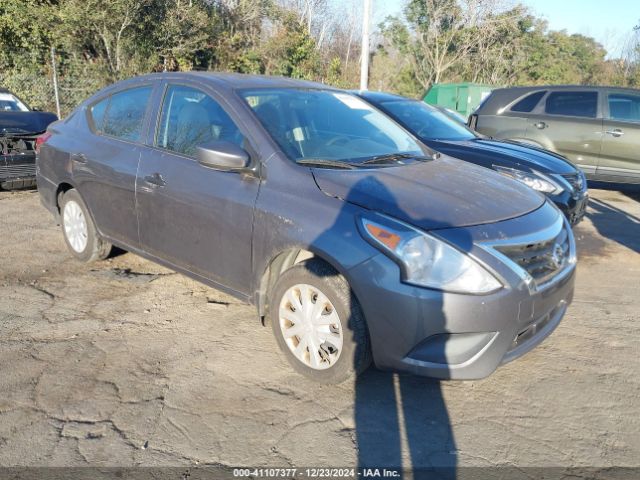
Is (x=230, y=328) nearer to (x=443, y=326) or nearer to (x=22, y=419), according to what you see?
(x=22, y=419)

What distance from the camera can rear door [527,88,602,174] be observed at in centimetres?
852

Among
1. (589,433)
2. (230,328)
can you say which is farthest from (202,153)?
(589,433)

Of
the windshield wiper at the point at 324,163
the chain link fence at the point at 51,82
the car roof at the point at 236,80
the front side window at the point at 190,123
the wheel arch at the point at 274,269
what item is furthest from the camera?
the chain link fence at the point at 51,82

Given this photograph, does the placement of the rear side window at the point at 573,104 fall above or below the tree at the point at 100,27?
below

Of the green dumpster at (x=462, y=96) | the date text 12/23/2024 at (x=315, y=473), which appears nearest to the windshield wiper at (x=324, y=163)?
the date text 12/23/2024 at (x=315, y=473)

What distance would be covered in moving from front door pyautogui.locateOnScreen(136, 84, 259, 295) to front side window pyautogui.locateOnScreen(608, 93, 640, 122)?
7352 millimetres

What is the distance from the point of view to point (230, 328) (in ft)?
12.3

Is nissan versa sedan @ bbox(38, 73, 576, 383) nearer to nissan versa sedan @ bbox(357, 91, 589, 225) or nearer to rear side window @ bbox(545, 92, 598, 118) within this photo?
nissan versa sedan @ bbox(357, 91, 589, 225)

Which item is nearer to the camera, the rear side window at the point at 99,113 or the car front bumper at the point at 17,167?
the rear side window at the point at 99,113

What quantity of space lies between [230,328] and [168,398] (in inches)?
34.9

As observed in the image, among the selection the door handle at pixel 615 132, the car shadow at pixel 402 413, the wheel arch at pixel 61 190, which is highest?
the door handle at pixel 615 132

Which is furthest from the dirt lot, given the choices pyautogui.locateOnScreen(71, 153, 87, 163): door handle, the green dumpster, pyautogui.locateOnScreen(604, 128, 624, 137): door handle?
the green dumpster

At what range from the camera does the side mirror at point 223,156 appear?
317 centimetres

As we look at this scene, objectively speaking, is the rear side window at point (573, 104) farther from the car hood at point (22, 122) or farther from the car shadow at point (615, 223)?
the car hood at point (22, 122)
